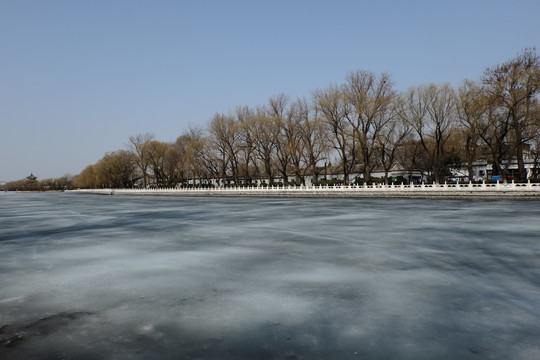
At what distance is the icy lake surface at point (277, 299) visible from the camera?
5.55 metres

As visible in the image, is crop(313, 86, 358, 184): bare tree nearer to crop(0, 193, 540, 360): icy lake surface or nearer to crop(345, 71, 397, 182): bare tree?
crop(345, 71, 397, 182): bare tree

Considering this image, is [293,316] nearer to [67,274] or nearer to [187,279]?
[187,279]

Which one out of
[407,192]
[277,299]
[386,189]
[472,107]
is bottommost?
[277,299]

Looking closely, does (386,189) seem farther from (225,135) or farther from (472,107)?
(225,135)

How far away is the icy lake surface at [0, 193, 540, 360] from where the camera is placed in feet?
18.2

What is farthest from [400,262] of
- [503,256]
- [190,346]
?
[190,346]

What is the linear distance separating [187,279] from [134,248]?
19.5 feet

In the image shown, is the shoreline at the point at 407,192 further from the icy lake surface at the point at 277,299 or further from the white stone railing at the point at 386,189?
the icy lake surface at the point at 277,299

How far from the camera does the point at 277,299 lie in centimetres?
783

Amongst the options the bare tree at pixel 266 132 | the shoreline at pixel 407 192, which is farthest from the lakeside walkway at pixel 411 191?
the bare tree at pixel 266 132

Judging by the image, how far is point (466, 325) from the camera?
621cm

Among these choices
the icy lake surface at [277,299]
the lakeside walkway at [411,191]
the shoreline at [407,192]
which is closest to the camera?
the icy lake surface at [277,299]

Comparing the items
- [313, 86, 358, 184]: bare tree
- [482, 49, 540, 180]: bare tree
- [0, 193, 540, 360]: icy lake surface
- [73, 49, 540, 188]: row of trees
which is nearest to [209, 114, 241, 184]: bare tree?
[73, 49, 540, 188]: row of trees

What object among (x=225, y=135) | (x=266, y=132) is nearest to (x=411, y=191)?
(x=266, y=132)
